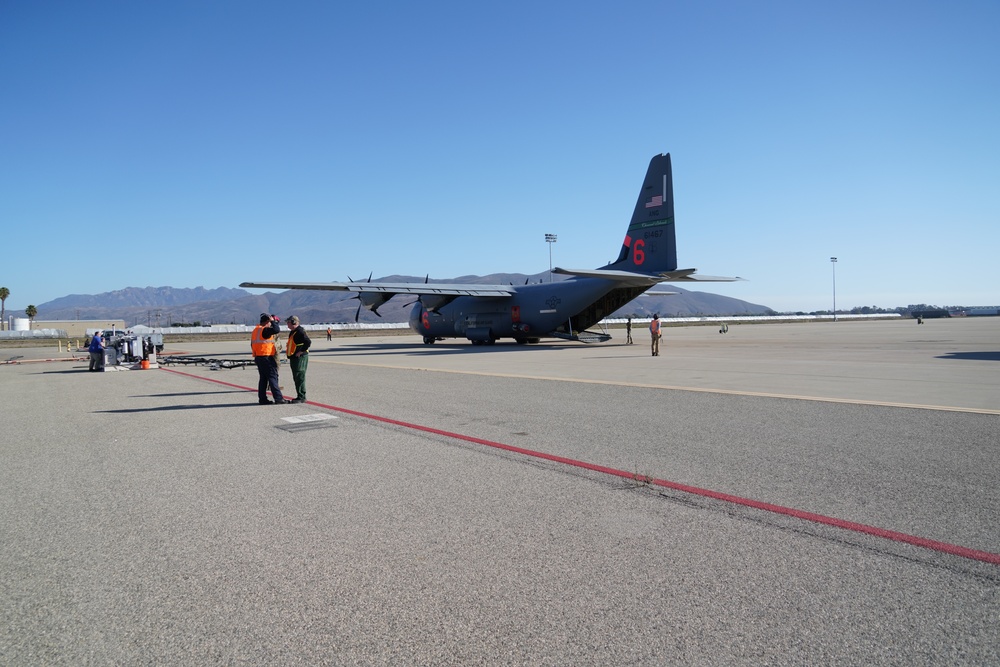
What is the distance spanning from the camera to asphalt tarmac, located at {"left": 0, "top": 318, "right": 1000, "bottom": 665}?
3127 millimetres

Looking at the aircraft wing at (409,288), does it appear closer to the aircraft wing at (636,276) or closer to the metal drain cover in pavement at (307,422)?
the aircraft wing at (636,276)

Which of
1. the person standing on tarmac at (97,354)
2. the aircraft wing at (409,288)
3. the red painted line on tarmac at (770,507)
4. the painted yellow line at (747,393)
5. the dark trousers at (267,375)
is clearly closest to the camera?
the red painted line on tarmac at (770,507)

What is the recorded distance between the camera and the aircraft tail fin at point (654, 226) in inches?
1100

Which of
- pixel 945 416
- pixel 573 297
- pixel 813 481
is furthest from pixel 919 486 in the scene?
pixel 573 297

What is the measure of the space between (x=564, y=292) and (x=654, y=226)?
5.78 meters

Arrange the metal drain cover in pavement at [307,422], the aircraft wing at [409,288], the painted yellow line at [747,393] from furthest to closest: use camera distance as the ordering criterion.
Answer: the aircraft wing at [409,288] → the painted yellow line at [747,393] → the metal drain cover in pavement at [307,422]

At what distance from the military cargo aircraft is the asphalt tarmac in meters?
18.0

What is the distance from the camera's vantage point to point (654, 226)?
28.5 m

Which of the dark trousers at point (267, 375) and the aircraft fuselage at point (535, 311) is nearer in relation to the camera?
the dark trousers at point (267, 375)

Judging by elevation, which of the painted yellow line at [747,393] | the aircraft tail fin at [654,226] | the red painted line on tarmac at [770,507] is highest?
the aircraft tail fin at [654,226]

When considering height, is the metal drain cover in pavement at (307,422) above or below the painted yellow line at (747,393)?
above

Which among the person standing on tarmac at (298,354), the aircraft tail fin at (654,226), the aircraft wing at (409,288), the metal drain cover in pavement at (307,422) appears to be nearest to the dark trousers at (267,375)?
the person standing on tarmac at (298,354)

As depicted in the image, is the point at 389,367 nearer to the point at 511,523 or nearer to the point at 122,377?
the point at 122,377

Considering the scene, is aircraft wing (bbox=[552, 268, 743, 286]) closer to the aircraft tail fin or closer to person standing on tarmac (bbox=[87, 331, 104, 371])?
the aircraft tail fin
